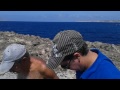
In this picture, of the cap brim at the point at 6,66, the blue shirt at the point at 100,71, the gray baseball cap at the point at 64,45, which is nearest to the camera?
the blue shirt at the point at 100,71

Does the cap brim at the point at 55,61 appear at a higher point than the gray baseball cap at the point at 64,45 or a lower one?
lower

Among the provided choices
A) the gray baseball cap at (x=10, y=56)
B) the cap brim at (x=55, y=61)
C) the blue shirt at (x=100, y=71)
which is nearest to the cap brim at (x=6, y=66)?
the gray baseball cap at (x=10, y=56)

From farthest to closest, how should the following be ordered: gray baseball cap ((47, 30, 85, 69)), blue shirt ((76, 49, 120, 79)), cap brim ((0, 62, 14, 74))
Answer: cap brim ((0, 62, 14, 74)) < gray baseball cap ((47, 30, 85, 69)) < blue shirt ((76, 49, 120, 79))

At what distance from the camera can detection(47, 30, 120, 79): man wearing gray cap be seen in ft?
9.00

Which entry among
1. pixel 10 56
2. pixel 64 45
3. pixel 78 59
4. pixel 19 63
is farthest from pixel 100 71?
pixel 10 56

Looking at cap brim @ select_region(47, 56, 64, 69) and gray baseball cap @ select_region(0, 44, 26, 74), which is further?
gray baseball cap @ select_region(0, 44, 26, 74)

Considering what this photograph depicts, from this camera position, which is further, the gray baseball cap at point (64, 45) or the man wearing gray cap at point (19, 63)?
the man wearing gray cap at point (19, 63)

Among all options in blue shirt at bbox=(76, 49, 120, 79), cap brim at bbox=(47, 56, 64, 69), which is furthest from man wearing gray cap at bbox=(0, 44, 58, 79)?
blue shirt at bbox=(76, 49, 120, 79)

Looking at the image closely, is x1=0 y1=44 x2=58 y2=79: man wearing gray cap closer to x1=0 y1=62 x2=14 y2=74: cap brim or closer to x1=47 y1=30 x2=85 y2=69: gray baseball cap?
x1=0 y1=62 x2=14 y2=74: cap brim

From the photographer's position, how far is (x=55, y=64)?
2938mm

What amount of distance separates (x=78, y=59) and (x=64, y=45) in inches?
7.9

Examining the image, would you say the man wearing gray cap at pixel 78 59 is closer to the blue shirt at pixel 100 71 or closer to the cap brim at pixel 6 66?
the blue shirt at pixel 100 71

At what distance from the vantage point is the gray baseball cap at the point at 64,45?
9.38ft
